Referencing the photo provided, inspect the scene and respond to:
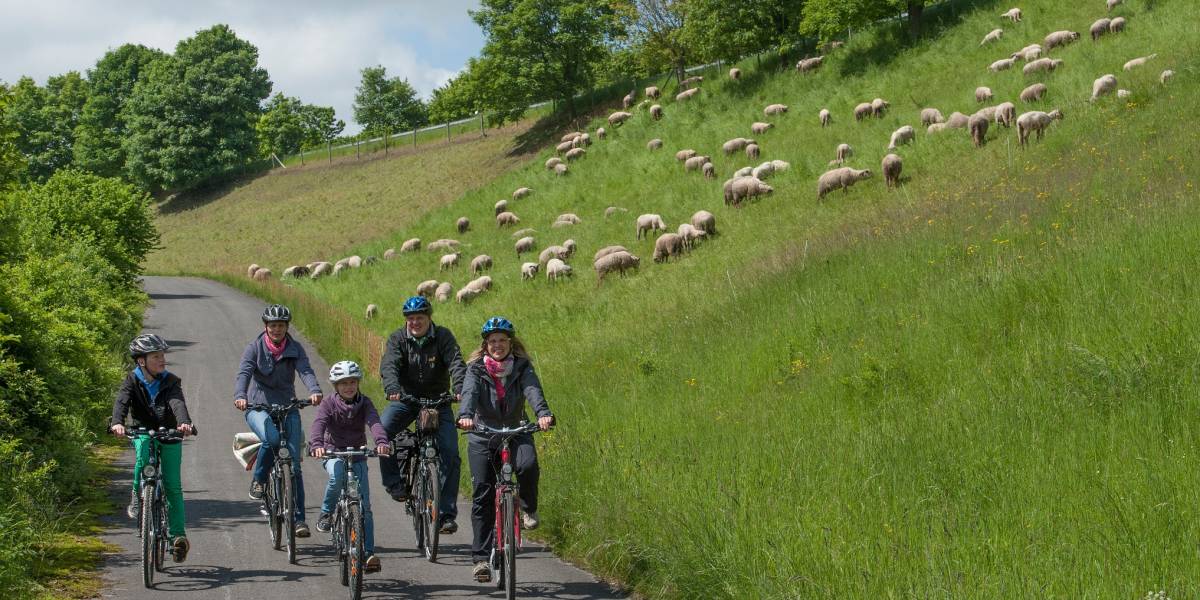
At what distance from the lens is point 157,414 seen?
10180 millimetres

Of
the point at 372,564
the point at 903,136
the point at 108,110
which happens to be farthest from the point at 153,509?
the point at 108,110

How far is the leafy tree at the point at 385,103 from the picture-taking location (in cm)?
10200

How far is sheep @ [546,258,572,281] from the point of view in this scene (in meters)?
30.0

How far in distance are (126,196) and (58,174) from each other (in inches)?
110

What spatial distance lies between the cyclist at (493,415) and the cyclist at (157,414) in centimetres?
272

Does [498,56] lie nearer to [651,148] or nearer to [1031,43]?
[651,148]

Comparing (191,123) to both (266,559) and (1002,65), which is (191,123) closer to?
(1002,65)

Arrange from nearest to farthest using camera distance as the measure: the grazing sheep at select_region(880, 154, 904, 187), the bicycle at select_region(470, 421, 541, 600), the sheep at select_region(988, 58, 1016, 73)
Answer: the bicycle at select_region(470, 421, 541, 600)
the grazing sheep at select_region(880, 154, 904, 187)
the sheep at select_region(988, 58, 1016, 73)

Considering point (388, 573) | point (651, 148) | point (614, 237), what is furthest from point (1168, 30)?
point (388, 573)

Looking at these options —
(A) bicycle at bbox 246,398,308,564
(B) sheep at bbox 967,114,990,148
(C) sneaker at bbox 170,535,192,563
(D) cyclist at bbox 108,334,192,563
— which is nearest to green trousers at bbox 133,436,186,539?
(D) cyclist at bbox 108,334,192,563

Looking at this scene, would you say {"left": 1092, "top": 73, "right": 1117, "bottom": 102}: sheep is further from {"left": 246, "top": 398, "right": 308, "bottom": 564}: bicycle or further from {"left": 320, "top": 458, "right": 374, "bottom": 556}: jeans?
{"left": 320, "top": 458, "right": 374, "bottom": 556}: jeans

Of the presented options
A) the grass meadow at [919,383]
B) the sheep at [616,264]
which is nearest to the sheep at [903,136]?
the grass meadow at [919,383]

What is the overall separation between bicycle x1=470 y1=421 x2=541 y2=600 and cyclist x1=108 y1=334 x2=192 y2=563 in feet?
9.76

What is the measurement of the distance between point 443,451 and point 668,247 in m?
17.4
